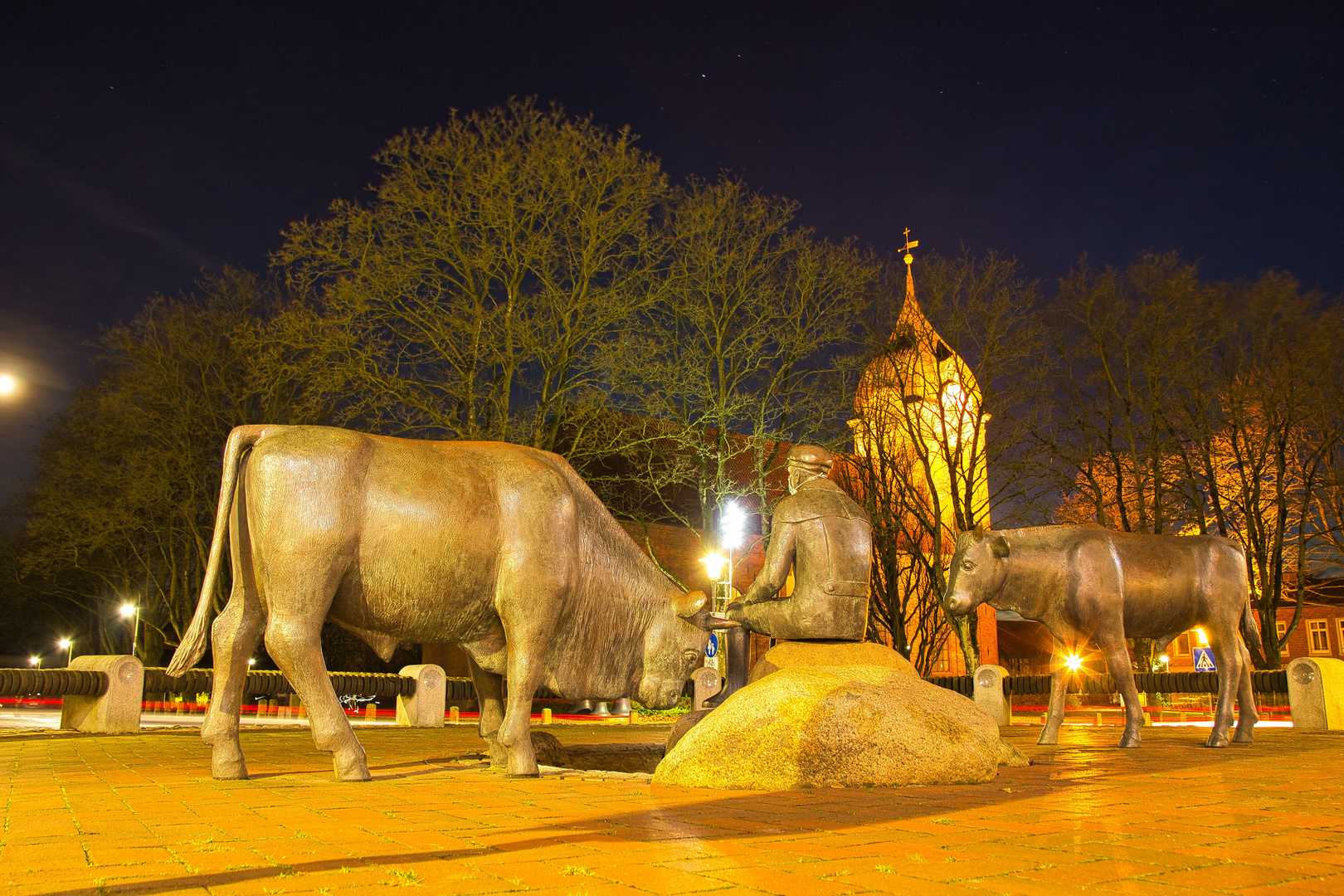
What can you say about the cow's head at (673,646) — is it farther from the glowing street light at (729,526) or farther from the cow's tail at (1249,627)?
the glowing street light at (729,526)

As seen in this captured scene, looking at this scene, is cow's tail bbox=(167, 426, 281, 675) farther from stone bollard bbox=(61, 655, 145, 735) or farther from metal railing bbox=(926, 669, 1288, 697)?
metal railing bbox=(926, 669, 1288, 697)

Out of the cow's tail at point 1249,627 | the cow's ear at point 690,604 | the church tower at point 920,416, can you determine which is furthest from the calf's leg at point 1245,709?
the church tower at point 920,416

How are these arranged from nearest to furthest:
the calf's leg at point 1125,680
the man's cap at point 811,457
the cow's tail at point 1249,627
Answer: the man's cap at point 811,457, the calf's leg at point 1125,680, the cow's tail at point 1249,627

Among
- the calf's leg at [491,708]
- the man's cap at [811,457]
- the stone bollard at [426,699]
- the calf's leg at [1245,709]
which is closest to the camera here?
the calf's leg at [491,708]

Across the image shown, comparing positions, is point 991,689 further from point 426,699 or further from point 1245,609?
point 426,699

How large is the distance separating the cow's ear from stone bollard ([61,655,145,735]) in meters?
8.33

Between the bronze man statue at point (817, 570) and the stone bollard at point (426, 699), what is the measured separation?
8960mm

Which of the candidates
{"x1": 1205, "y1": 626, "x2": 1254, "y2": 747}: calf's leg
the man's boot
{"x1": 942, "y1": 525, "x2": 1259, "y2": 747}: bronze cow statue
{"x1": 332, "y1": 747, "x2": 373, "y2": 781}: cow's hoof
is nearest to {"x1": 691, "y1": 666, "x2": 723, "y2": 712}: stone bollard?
{"x1": 942, "y1": 525, "x2": 1259, "y2": 747}: bronze cow statue

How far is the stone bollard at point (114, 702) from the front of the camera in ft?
36.8

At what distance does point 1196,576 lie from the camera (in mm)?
8953

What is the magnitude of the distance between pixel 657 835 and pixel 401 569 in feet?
9.82

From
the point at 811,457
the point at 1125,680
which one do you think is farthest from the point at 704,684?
the point at 811,457

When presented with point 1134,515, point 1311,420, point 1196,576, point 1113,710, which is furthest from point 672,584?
point 1113,710

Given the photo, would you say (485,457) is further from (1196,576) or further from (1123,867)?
(1196,576)
